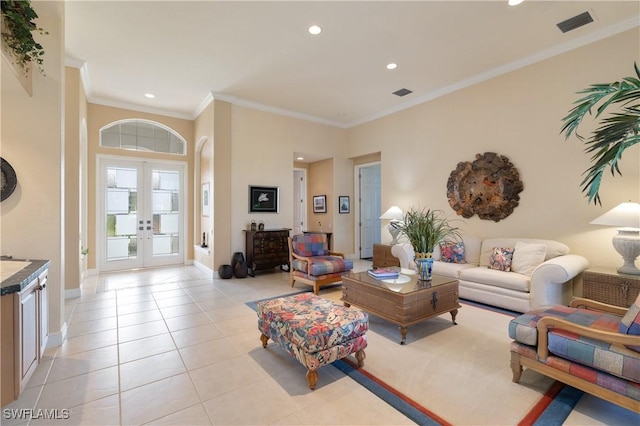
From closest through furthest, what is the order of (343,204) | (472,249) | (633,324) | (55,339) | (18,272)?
(633,324), (18,272), (55,339), (472,249), (343,204)

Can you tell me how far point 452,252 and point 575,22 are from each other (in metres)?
3.36

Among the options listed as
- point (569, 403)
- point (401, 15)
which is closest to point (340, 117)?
point (401, 15)

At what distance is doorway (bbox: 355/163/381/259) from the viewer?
25.9 ft

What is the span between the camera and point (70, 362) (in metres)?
2.59

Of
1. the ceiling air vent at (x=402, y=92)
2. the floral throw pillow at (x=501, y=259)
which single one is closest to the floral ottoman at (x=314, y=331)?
the floral throw pillow at (x=501, y=259)

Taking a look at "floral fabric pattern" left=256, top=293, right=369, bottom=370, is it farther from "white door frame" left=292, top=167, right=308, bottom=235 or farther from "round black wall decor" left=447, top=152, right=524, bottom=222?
"white door frame" left=292, top=167, right=308, bottom=235

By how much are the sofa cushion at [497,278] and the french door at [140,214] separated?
6086 mm

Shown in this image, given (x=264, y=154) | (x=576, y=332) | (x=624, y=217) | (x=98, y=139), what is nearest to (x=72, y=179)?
(x=98, y=139)

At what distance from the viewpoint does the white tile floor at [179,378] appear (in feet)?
6.34

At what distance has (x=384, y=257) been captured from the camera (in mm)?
6031

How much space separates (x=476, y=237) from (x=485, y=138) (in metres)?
1.68

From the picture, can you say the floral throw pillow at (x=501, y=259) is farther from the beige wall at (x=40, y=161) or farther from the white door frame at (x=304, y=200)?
the beige wall at (x=40, y=161)

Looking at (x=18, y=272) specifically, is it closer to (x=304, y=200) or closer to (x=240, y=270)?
(x=240, y=270)

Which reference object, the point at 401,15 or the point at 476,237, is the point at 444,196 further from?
the point at 401,15
